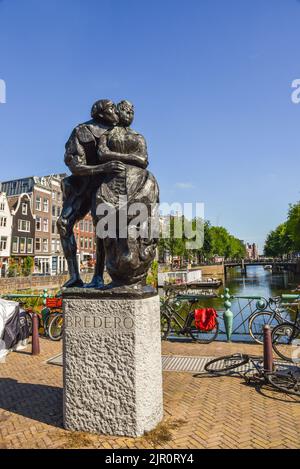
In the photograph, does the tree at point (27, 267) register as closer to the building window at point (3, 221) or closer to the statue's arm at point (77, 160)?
the building window at point (3, 221)

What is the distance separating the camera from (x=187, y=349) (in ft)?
25.7

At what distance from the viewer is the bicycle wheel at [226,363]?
5643 mm

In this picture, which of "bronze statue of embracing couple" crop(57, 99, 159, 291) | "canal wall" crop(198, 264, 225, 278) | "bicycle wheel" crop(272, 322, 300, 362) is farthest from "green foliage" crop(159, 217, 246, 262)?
"bronze statue of embracing couple" crop(57, 99, 159, 291)

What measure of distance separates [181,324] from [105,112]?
6051 millimetres

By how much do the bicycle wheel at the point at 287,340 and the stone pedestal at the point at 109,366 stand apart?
4156mm

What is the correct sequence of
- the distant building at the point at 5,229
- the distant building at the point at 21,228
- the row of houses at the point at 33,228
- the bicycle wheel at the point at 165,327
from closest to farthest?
the bicycle wheel at the point at 165,327 → the distant building at the point at 5,229 → the row of houses at the point at 33,228 → the distant building at the point at 21,228

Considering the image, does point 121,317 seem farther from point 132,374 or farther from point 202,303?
point 202,303

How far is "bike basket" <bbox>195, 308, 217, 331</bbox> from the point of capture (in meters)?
8.46

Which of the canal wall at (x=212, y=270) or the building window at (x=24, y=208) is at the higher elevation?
the building window at (x=24, y=208)

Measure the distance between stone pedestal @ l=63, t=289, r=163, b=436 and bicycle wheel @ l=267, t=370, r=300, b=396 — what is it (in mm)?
2003

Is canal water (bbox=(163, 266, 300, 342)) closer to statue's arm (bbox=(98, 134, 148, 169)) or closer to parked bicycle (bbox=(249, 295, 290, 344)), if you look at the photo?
parked bicycle (bbox=(249, 295, 290, 344))

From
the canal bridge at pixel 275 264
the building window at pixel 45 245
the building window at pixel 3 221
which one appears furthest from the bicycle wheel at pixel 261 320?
the canal bridge at pixel 275 264

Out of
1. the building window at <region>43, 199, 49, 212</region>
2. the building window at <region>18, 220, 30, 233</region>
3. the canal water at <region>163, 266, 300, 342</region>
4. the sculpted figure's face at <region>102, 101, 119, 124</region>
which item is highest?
the building window at <region>43, 199, 49, 212</region>
